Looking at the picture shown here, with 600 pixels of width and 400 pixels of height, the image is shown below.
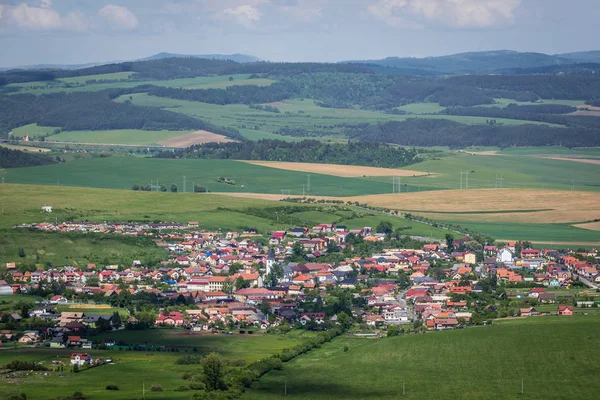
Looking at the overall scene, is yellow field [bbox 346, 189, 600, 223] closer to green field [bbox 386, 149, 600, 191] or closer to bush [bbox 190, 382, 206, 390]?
green field [bbox 386, 149, 600, 191]

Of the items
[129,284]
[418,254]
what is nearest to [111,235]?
[129,284]

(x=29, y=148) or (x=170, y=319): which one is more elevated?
(x=170, y=319)

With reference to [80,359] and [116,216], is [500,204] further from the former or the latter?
[80,359]

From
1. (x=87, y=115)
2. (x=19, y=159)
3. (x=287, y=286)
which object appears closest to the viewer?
(x=287, y=286)

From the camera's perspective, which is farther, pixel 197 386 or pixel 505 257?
pixel 505 257

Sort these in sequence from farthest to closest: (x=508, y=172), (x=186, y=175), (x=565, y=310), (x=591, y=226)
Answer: (x=508, y=172)
(x=186, y=175)
(x=591, y=226)
(x=565, y=310)

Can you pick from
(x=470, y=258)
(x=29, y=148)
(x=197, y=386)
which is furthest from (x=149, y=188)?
(x=197, y=386)

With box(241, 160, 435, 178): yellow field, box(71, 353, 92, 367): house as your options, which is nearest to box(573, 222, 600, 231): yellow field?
box(241, 160, 435, 178): yellow field

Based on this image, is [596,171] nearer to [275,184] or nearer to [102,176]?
[275,184]
